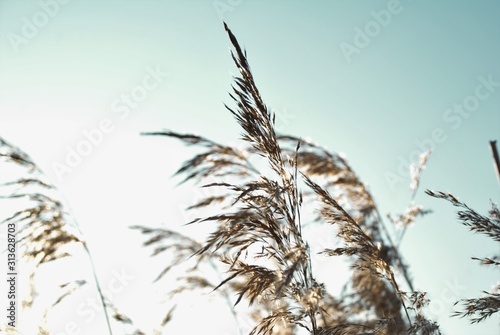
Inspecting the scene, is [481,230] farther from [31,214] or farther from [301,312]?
[31,214]

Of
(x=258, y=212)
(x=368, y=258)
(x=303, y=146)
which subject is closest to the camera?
(x=258, y=212)

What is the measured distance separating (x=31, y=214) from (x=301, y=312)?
9.26 feet

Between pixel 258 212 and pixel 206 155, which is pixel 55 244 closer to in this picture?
pixel 206 155

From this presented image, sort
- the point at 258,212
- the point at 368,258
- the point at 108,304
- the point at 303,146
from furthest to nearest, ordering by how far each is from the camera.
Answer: the point at 303,146 → the point at 108,304 → the point at 368,258 → the point at 258,212

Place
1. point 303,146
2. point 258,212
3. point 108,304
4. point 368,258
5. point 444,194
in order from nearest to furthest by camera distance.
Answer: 1. point 258,212
2. point 368,258
3. point 444,194
4. point 108,304
5. point 303,146

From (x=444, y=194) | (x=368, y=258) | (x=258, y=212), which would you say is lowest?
(x=368, y=258)

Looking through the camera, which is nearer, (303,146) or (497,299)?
(497,299)

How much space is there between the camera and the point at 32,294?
366 cm

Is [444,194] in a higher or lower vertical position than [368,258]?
higher

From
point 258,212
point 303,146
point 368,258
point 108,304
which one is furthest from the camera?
point 303,146

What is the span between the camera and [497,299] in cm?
207

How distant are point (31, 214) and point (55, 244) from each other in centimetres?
36

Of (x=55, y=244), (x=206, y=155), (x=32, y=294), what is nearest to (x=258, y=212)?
(x=206, y=155)

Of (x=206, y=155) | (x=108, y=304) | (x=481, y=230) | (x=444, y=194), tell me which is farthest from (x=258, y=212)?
(x=108, y=304)
